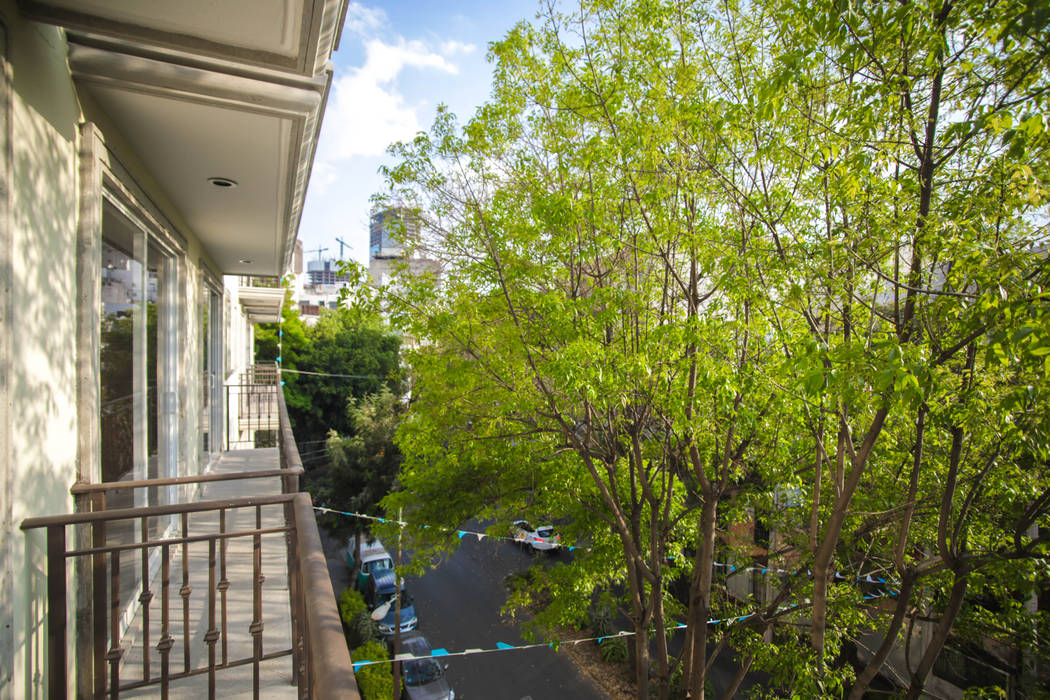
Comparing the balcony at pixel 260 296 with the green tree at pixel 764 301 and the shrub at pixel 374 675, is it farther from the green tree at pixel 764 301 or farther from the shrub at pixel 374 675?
the shrub at pixel 374 675

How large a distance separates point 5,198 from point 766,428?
5.31 metres

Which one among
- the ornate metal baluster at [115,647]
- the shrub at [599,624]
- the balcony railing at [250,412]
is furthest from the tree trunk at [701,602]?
the shrub at [599,624]

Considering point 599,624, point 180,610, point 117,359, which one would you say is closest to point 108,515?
point 117,359

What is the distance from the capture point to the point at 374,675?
31.7ft

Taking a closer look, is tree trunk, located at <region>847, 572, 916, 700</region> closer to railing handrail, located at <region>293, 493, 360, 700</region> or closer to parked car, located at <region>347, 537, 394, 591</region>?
railing handrail, located at <region>293, 493, 360, 700</region>

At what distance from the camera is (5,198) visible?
1.92 m

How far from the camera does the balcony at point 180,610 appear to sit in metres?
1.52

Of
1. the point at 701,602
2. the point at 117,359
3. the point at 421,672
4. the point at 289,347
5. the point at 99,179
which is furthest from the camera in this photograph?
the point at 289,347

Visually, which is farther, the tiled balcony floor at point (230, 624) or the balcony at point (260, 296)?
the balcony at point (260, 296)

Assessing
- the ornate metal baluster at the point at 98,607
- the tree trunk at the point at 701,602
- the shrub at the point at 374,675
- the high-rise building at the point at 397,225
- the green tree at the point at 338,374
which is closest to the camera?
the ornate metal baluster at the point at 98,607

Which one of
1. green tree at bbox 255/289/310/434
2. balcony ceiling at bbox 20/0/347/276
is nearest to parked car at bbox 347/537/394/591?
green tree at bbox 255/289/310/434

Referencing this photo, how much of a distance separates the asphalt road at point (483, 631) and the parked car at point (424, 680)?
413 millimetres

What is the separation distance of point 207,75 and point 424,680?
1069 cm

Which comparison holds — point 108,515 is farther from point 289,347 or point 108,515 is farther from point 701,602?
point 289,347
